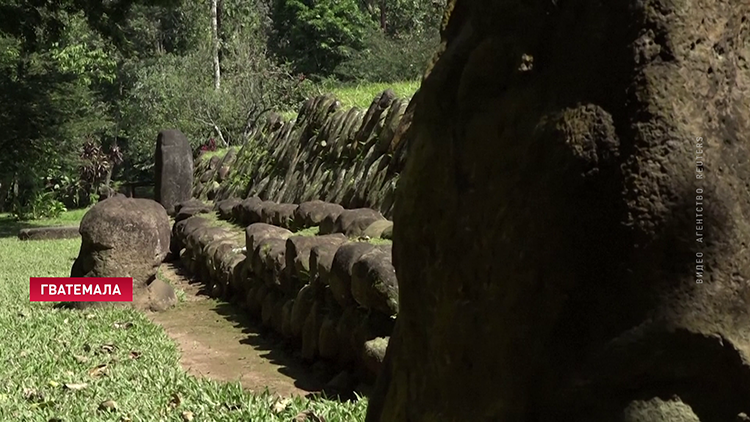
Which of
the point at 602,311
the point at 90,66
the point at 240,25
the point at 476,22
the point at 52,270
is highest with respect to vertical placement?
the point at 240,25

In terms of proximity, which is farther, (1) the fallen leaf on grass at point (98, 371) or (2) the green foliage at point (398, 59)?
(2) the green foliage at point (398, 59)

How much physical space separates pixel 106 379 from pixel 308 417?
1672mm

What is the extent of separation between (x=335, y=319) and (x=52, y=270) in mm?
7407

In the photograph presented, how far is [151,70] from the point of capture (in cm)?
3012

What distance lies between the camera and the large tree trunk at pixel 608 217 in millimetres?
1380

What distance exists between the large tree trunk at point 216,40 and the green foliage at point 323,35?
3238mm

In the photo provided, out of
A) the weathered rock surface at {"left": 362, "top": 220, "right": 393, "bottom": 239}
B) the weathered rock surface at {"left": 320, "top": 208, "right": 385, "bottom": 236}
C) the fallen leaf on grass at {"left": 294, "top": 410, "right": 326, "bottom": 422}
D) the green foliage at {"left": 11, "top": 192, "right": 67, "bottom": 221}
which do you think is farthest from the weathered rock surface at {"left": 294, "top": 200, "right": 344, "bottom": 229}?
the green foliage at {"left": 11, "top": 192, "right": 67, "bottom": 221}

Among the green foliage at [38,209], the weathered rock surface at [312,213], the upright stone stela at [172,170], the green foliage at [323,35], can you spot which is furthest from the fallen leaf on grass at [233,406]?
the green foliage at [323,35]

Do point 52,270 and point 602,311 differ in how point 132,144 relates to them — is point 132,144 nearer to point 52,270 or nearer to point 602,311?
point 52,270

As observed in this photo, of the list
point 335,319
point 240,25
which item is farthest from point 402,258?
point 240,25

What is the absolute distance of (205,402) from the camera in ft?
14.4

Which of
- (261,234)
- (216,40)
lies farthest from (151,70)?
(261,234)

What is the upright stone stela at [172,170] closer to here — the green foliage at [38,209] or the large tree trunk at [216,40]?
the green foliage at [38,209]

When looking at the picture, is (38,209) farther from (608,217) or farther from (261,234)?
(608,217)
